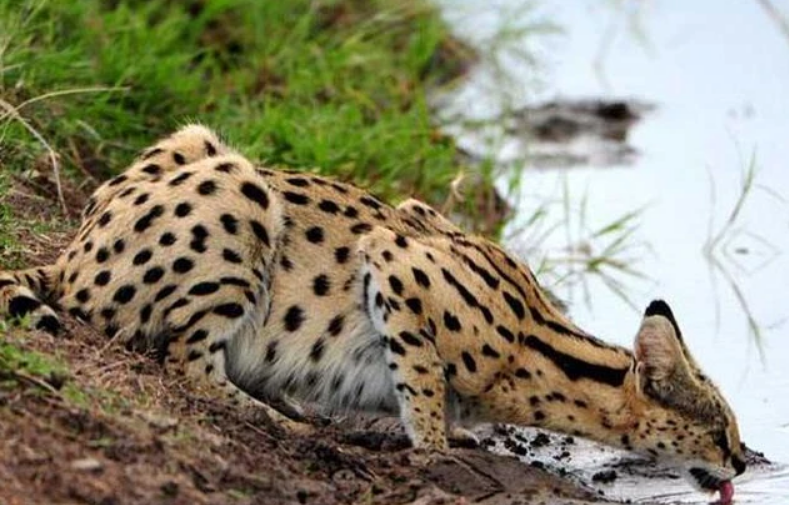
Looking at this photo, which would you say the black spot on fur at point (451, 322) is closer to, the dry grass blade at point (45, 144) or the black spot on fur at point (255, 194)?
the black spot on fur at point (255, 194)

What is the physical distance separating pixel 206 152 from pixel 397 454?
151 centimetres

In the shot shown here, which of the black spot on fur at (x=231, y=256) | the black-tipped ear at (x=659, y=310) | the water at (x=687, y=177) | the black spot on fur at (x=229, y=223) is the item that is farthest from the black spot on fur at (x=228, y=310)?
the water at (x=687, y=177)

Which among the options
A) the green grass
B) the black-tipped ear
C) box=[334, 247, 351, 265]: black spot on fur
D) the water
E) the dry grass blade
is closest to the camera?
the black-tipped ear

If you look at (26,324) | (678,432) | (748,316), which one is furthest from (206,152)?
(748,316)

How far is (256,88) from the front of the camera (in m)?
12.0

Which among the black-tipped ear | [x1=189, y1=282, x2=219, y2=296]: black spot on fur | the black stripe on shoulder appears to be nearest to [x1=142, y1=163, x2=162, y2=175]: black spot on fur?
[x1=189, y1=282, x2=219, y2=296]: black spot on fur

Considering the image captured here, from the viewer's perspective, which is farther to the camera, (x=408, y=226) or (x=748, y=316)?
(x=748, y=316)

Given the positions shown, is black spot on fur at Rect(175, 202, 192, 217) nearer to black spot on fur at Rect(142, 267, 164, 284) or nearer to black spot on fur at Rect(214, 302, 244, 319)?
black spot on fur at Rect(142, 267, 164, 284)

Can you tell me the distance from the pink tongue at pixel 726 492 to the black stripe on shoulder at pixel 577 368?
1.63 feet

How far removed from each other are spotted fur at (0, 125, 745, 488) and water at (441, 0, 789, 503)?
0.36 m

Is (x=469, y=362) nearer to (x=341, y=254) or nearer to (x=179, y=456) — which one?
(x=341, y=254)

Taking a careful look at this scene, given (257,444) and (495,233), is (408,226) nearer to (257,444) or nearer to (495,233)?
(257,444)

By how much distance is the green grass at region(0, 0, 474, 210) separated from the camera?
409 inches

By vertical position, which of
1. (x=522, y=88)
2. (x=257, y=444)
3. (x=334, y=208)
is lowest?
(x=257, y=444)
